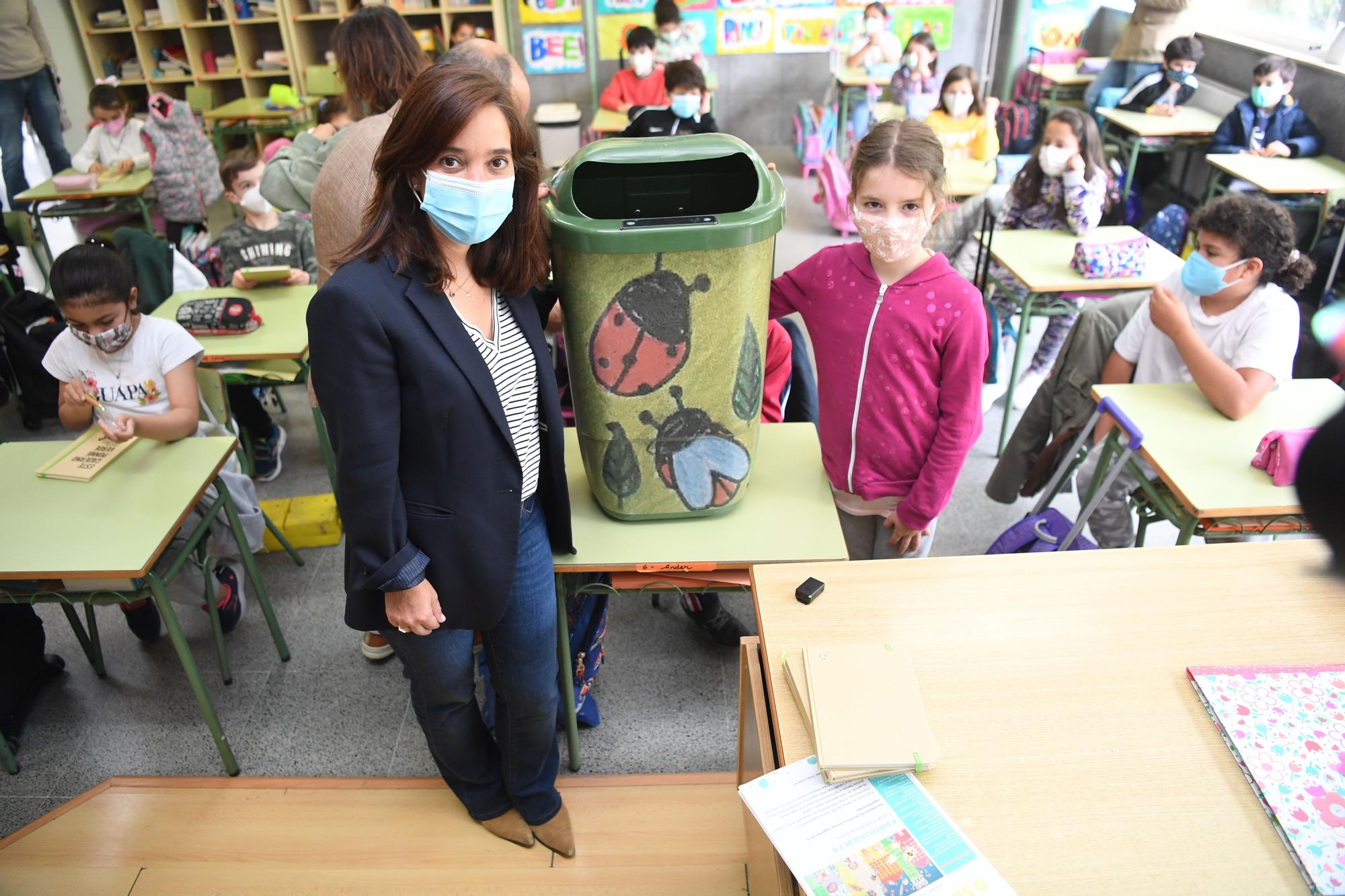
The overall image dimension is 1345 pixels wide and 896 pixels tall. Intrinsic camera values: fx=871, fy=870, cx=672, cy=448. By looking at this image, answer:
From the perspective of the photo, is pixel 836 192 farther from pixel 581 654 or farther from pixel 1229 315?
pixel 581 654

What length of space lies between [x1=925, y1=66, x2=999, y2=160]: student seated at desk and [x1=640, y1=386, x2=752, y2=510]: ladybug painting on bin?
3425 millimetres

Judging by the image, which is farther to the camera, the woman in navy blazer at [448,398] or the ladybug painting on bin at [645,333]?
the ladybug painting on bin at [645,333]

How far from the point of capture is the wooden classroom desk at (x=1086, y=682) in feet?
3.20

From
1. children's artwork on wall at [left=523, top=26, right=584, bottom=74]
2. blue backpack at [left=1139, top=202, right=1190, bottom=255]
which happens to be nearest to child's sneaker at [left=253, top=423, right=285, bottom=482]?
blue backpack at [left=1139, top=202, right=1190, bottom=255]

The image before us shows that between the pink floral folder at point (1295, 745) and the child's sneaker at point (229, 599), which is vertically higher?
the pink floral folder at point (1295, 745)

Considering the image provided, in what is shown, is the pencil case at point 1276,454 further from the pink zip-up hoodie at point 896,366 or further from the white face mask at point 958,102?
the white face mask at point 958,102

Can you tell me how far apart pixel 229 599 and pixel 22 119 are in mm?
4552

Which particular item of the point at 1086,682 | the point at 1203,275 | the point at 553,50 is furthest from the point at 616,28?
the point at 1086,682

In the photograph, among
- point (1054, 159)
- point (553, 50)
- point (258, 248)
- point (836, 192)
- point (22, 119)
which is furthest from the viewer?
point (553, 50)

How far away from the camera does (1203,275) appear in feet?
6.92

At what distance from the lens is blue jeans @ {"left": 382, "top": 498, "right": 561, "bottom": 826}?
58.7 inches

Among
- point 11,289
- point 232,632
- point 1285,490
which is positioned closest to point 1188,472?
point 1285,490

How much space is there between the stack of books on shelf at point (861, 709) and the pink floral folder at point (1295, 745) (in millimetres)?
378

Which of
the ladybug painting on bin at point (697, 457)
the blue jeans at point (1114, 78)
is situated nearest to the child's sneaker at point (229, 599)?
the ladybug painting on bin at point (697, 457)
